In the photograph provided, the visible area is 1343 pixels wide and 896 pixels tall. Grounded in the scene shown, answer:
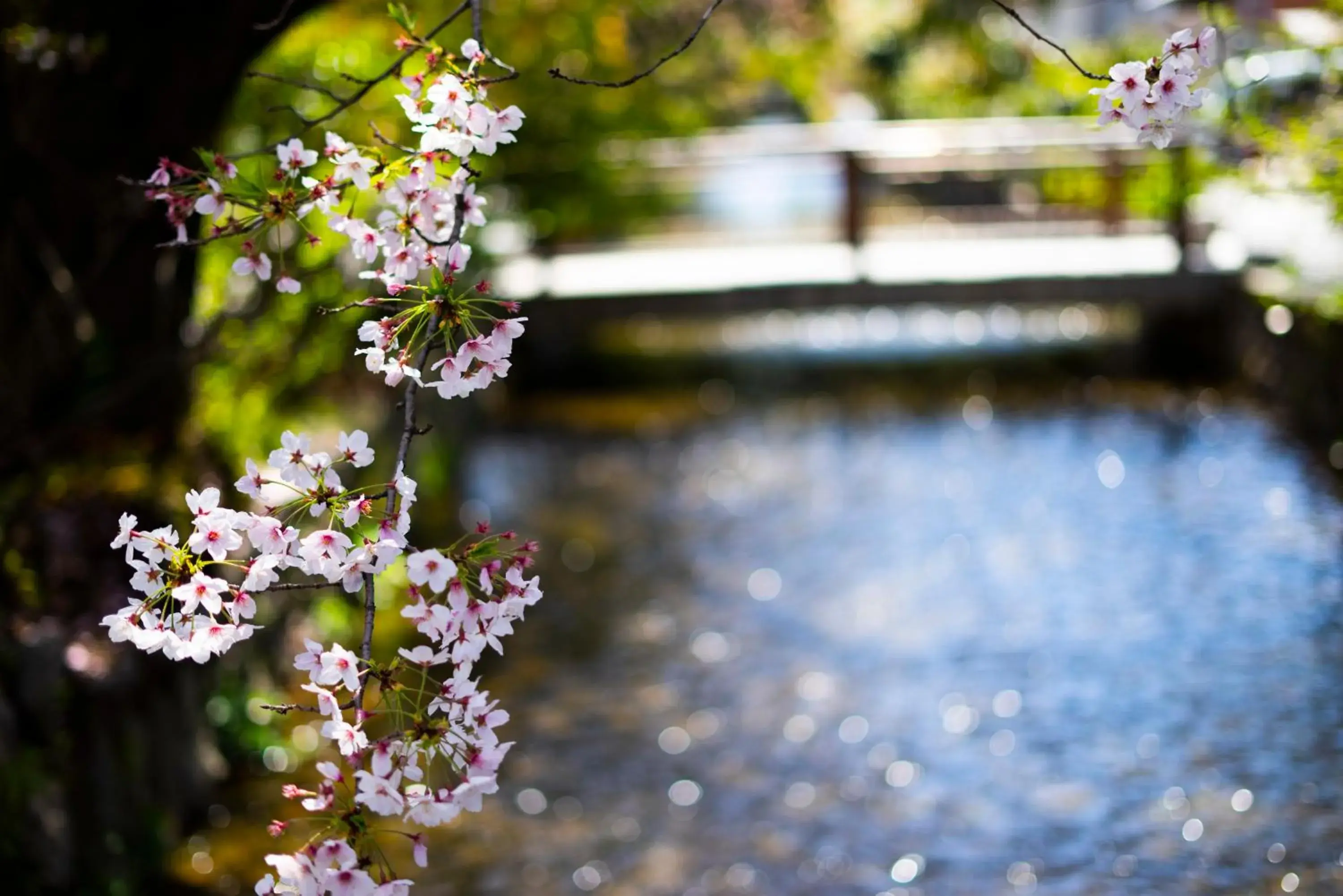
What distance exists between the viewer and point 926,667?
568 cm

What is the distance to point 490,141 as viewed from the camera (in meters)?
2.16

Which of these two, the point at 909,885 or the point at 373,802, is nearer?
the point at 373,802

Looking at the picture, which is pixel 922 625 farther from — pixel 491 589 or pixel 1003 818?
pixel 491 589

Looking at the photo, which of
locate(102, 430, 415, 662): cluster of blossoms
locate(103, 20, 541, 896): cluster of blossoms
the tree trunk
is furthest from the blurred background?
locate(102, 430, 415, 662): cluster of blossoms

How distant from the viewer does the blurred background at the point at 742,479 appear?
14.3 ft

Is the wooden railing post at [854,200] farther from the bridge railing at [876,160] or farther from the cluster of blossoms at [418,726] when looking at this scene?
the cluster of blossoms at [418,726]

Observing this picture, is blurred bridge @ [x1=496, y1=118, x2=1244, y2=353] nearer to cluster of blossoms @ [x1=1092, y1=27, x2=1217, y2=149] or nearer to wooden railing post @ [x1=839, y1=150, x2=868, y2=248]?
wooden railing post @ [x1=839, y1=150, x2=868, y2=248]

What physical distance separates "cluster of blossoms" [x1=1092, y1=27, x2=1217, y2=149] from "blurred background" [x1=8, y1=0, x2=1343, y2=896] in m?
1.98

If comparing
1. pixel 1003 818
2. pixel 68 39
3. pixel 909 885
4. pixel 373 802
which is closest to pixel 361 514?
pixel 373 802

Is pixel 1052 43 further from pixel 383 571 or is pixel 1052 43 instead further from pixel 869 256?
pixel 869 256

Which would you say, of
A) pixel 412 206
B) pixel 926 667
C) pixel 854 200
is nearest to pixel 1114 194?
pixel 854 200

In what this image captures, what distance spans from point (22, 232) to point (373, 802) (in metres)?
3.95

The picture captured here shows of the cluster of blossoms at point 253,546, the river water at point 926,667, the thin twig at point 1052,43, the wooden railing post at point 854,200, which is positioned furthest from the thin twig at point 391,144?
the wooden railing post at point 854,200

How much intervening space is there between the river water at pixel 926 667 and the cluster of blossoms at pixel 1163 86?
249cm
